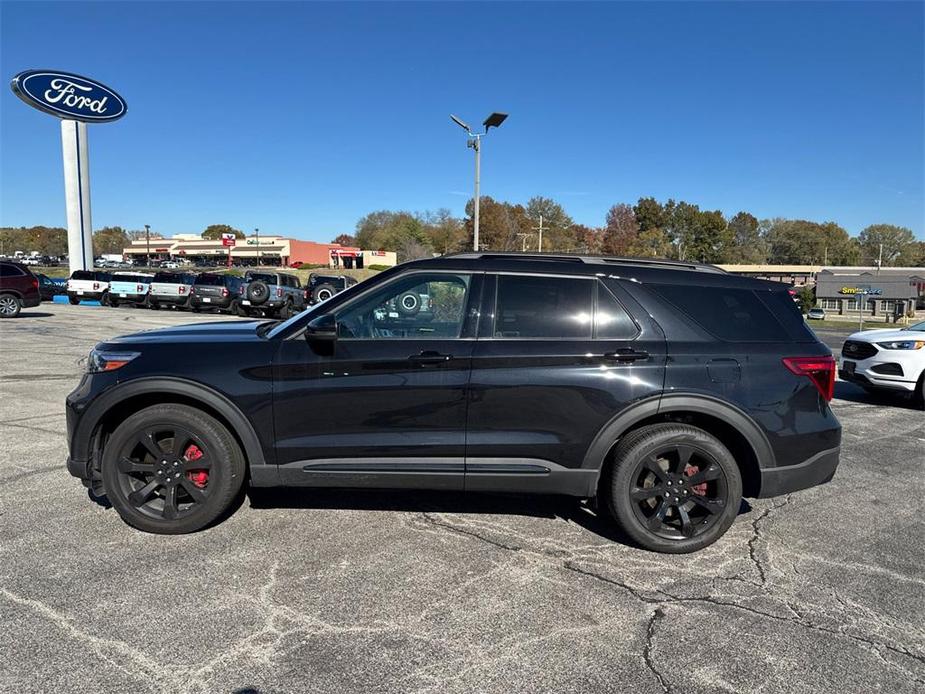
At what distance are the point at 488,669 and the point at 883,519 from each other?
11.5 ft

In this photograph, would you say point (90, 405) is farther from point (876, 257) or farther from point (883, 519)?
point (876, 257)

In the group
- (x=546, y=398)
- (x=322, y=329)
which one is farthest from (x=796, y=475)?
(x=322, y=329)

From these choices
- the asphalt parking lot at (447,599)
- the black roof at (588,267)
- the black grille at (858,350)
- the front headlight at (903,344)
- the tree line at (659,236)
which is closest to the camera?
the asphalt parking lot at (447,599)

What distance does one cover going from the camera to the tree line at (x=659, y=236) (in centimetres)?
7956

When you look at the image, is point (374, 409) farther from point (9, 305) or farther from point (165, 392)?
point (9, 305)

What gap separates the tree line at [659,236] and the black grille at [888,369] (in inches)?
2081

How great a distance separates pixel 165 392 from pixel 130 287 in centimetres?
2688

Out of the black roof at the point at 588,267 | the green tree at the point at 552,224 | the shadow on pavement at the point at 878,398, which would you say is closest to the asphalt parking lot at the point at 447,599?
the black roof at the point at 588,267

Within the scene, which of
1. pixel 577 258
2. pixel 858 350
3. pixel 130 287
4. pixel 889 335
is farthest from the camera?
pixel 130 287

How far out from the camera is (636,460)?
12.1 feet

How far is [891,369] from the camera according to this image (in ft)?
28.0

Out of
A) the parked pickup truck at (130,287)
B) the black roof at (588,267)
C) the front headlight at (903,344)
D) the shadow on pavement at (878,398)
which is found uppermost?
the parked pickup truck at (130,287)

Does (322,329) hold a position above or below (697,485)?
above

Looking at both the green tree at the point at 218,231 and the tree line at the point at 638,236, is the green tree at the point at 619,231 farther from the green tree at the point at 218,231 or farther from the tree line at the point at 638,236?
the green tree at the point at 218,231
